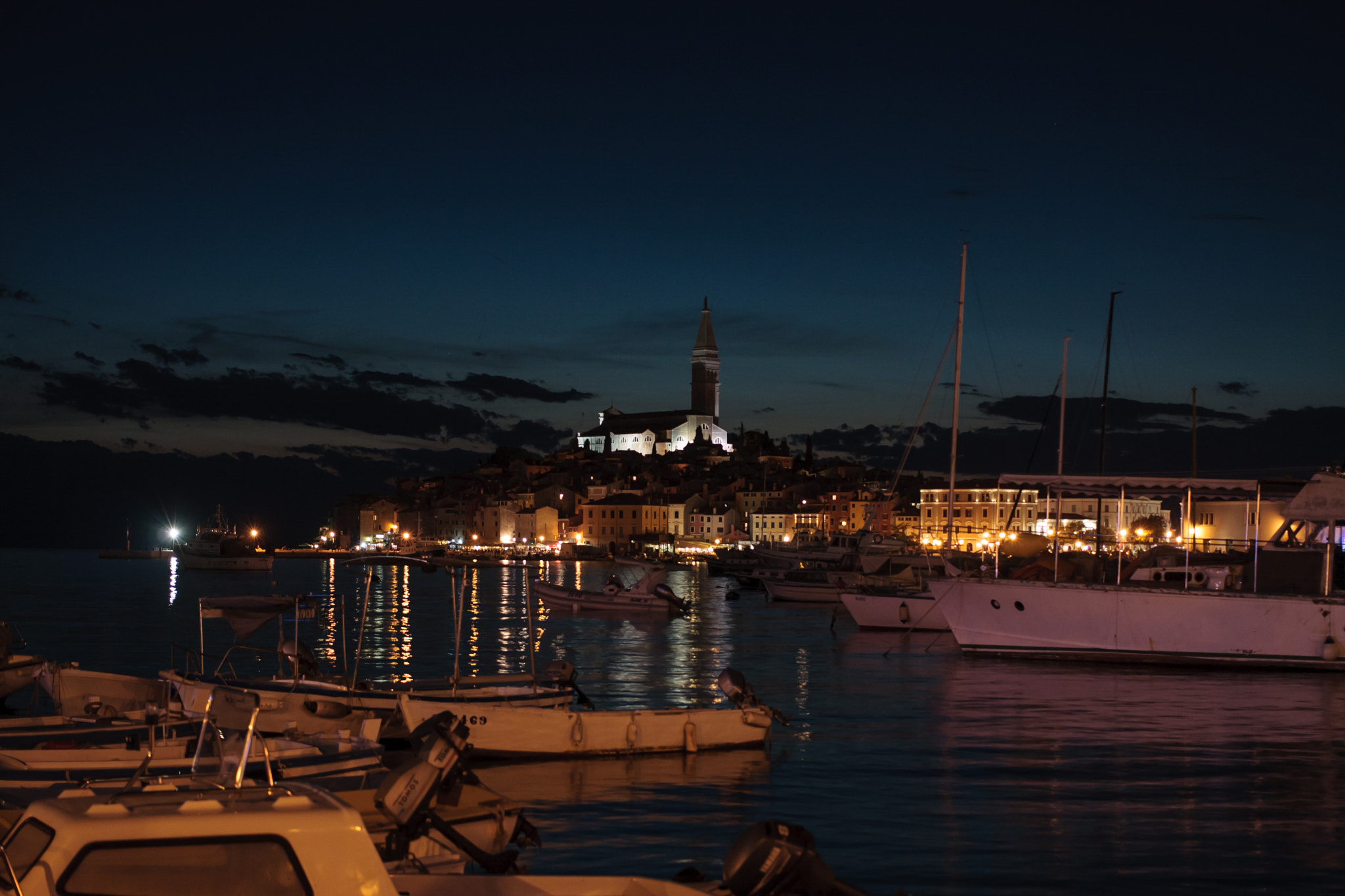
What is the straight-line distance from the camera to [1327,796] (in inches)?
567

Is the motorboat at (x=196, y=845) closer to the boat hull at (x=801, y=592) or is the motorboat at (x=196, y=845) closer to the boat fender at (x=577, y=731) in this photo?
the boat fender at (x=577, y=731)

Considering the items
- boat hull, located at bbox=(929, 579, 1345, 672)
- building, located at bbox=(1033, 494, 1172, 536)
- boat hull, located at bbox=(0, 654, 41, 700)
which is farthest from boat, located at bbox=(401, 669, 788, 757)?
building, located at bbox=(1033, 494, 1172, 536)

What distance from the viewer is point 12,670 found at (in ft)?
67.9

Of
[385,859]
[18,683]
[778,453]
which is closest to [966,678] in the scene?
[18,683]

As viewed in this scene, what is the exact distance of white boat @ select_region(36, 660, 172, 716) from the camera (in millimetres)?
18172

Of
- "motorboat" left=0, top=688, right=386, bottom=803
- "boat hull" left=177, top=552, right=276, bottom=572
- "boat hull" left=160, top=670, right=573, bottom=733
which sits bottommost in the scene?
"boat hull" left=177, top=552, right=276, bottom=572

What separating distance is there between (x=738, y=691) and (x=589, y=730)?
6.51ft

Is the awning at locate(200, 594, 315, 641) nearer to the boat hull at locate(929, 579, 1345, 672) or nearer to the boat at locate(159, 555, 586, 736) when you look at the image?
the boat at locate(159, 555, 586, 736)

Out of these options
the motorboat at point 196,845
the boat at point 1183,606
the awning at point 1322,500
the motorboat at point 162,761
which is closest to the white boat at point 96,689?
the motorboat at point 162,761

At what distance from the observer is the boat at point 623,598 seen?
5050cm

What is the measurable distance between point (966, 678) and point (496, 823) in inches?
737

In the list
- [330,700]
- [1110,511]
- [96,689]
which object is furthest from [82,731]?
[1110,511]

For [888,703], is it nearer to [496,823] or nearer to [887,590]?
[496,823]

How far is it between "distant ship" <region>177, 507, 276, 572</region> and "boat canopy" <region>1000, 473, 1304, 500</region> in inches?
3891
